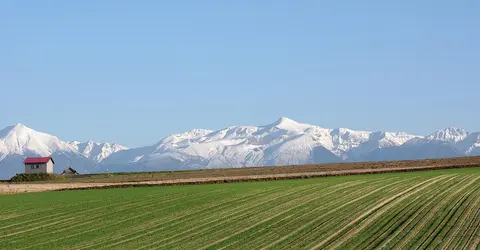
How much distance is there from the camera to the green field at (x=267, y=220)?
34.8m

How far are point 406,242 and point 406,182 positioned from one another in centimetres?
3204

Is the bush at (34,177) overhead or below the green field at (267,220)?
overhead

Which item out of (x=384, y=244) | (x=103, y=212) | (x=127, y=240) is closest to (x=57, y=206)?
(x=103, y=212)

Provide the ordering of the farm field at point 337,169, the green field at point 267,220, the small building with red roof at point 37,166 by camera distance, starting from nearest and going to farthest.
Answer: the green field at point 267,220, the farm field at point 337,169, the small building with red roof at point 37,166

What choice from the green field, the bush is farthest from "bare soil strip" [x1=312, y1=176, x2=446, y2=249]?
the bush

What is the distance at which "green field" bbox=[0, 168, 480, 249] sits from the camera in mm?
34781

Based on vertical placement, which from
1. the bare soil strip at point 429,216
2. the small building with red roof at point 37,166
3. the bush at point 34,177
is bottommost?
the bare soil strip at point 429,216

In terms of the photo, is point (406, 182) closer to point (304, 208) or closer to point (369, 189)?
point (369, 189)

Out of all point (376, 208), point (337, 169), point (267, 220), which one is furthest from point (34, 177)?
point (376, 208)

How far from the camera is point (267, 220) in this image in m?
42.6

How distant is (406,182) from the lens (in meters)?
64.1

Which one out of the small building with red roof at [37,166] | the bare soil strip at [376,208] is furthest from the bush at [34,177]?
the bare soil strip at [376,208]

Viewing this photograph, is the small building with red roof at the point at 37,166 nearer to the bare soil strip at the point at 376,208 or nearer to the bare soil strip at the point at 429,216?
the bare soil strip at the point at 376,208

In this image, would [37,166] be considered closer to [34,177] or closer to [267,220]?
[34,177]
